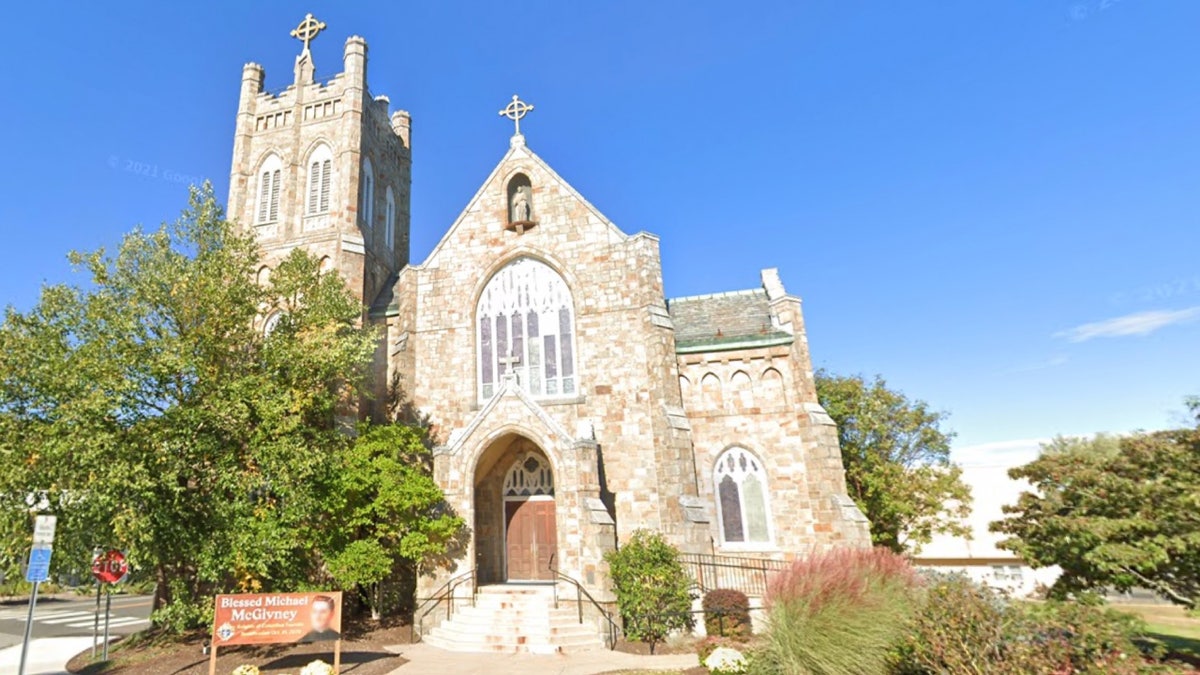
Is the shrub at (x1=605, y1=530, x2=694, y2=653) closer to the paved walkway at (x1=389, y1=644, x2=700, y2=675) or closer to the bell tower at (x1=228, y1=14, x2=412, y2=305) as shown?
the paved walkway at (x1=389, y1=644, x2=700, y2=675)

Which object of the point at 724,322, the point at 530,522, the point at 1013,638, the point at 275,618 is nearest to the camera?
the point at 1013,638

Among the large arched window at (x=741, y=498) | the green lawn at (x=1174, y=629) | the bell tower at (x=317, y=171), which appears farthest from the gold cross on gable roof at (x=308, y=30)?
the green lawn at (x=1174, y=629)

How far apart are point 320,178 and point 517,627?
18.1 meters

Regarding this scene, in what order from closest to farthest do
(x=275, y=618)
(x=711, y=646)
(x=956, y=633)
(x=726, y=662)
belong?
(x=956, y=633), (x=726, y=662), (x=275, y=618), (x=711, y=646)

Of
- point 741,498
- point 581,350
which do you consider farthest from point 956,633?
point 581,350

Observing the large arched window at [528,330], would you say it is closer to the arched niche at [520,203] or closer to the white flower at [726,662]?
the arched niche at [520,203]

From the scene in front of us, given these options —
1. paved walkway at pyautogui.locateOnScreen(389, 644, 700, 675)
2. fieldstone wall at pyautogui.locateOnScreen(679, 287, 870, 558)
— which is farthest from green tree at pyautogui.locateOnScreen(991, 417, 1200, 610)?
paved walkway at pyautogui.locateOnScreen(389, 644, 700, 675)

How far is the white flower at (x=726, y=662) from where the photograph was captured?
941 cm

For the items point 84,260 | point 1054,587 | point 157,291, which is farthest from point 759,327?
point 84,260

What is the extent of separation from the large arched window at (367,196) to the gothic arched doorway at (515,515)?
1151 cm

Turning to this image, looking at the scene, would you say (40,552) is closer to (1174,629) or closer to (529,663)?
(529,663)

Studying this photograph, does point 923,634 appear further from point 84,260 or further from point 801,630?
point 84,260

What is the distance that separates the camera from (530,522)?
57.5 feet

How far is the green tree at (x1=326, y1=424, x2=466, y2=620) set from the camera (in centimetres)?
1398
